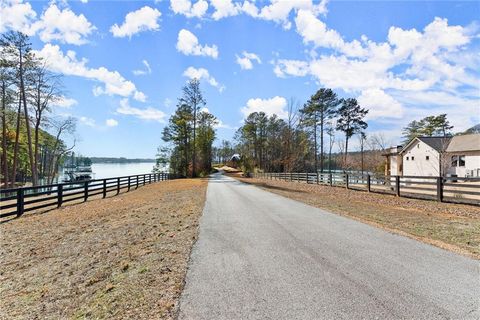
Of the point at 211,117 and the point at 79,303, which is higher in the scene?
the point at 211,117

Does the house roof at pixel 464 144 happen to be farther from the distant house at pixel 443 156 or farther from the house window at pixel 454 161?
the house window at pixel 454 161

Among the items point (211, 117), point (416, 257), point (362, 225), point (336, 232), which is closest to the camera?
point (416, 257)

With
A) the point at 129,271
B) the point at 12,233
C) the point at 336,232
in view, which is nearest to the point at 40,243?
the point at 12,233

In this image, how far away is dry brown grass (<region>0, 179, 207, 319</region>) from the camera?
3072mm

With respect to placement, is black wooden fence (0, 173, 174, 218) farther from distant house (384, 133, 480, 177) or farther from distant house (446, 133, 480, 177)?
distant house (446, 133, 480, 177)

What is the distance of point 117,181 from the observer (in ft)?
61.1

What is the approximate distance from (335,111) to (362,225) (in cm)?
3925

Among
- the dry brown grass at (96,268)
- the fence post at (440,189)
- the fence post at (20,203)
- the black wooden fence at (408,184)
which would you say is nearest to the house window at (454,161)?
the black wooden fence at (408,184)

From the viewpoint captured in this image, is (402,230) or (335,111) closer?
(402,230)

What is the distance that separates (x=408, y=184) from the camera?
20.2 metres

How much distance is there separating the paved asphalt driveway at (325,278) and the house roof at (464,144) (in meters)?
26.9

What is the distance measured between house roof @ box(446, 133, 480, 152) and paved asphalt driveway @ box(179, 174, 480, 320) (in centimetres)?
2691

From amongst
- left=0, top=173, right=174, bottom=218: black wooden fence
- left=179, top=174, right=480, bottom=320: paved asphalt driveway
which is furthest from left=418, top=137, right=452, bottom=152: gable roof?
left=0, top=173, right=174, bottom=218: black wooden fence

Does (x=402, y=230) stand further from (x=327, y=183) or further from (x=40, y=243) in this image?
(x=327, y=183)
